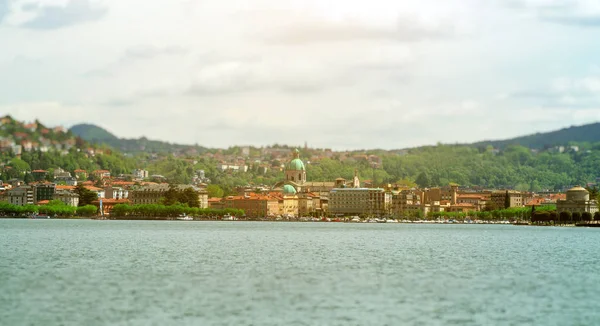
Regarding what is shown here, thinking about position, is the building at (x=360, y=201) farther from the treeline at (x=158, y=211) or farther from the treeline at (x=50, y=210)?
the treeline at (x=50, y=210)

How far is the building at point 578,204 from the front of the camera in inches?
5128

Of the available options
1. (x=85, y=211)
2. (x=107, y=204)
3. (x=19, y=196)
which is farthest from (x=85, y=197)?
(x=19, y=196)

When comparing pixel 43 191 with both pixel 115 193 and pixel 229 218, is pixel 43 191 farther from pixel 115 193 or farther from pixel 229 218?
pixel 229 218

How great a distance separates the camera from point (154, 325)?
24875 millimetres

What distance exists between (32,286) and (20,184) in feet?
542

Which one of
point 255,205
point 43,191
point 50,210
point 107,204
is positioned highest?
point 43,191

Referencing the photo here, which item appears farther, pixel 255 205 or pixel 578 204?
pixel 255 205

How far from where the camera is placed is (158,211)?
15950 cm

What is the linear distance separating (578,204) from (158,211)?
6519 cm

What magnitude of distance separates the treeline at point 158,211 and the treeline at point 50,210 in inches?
154

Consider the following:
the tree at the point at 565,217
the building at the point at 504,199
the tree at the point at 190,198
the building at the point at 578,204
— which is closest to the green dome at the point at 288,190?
the tree at the point at 190,198

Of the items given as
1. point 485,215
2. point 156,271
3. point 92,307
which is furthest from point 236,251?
point 485,215

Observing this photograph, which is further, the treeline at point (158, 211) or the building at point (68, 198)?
the building at point (68, 198)

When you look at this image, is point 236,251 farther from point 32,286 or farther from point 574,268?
point 32,286
